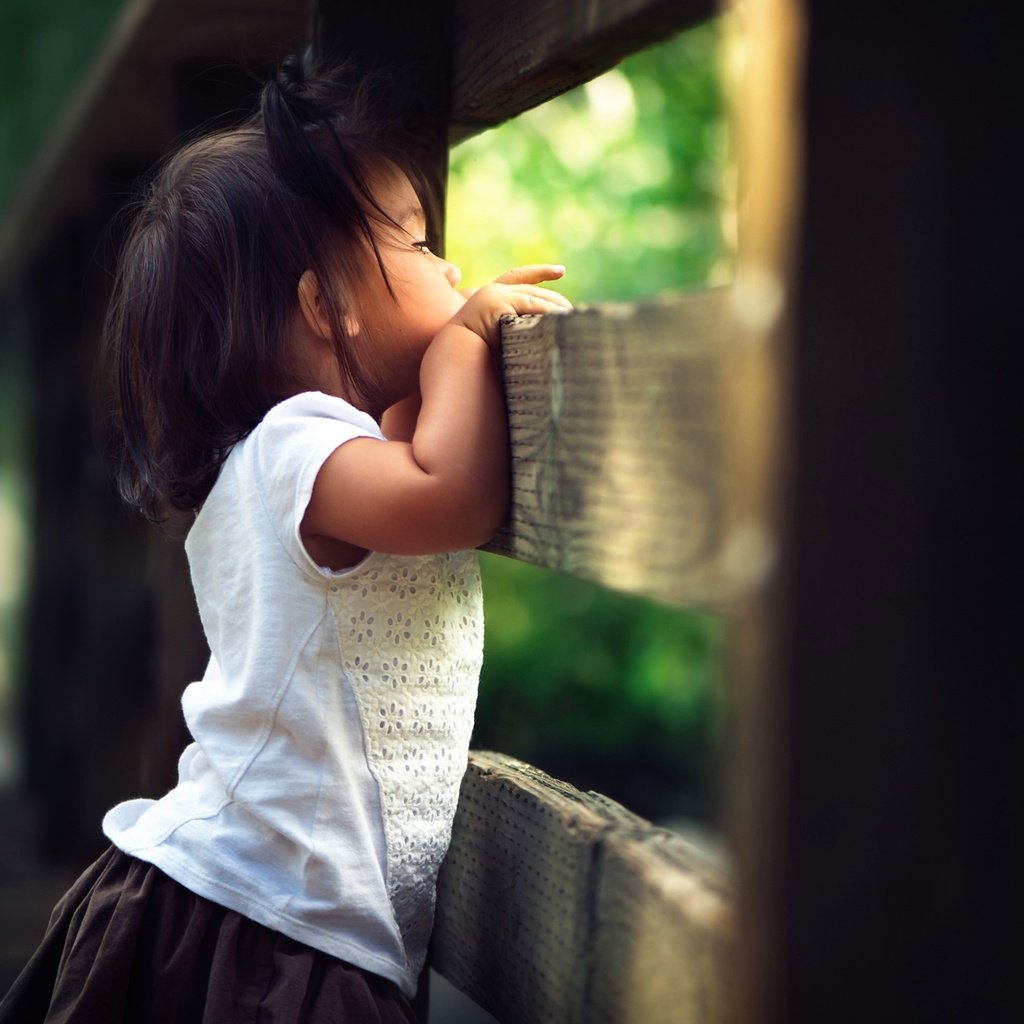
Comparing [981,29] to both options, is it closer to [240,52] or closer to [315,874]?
[315,874]

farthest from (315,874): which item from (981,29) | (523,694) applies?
(523,694)

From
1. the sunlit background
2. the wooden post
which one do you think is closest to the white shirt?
the wooden post

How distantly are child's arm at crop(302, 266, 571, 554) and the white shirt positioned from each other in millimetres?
27

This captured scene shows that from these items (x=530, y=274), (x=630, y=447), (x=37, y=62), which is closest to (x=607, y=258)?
(x=37, y=62)

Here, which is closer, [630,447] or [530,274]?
[630,447]

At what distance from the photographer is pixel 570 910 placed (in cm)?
90

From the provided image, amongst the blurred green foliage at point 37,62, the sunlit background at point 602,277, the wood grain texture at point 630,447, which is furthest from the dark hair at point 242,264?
the sunlit background at point 602,277

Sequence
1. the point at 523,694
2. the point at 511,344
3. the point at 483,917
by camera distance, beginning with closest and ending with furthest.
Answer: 1. the point at 511,344
2. the point at 483,917
3. the point at 523,694

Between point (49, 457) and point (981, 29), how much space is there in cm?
384

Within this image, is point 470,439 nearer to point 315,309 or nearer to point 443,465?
point 443,465

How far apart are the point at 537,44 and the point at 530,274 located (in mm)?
194

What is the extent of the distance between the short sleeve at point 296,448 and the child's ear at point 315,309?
0.08 meters

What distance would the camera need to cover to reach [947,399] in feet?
1.89

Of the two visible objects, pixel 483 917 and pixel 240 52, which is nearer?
pixel 483 917
